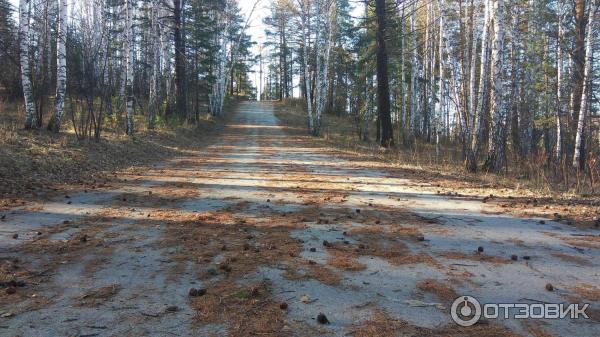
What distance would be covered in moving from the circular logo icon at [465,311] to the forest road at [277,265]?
0.09 meters

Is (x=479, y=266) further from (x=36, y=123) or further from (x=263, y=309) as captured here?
(x=36, y=123)

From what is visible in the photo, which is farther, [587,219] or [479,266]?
[587,219]

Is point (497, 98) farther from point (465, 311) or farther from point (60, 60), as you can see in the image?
point (60, 60)

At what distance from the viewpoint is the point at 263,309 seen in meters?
3.05

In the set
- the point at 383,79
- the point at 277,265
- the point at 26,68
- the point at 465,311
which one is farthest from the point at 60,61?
the point at 465,311

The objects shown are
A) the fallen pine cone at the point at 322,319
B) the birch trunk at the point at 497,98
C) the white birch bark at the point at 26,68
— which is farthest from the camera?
the white birch bark at the point at 26,68

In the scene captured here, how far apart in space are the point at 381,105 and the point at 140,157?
1074cm

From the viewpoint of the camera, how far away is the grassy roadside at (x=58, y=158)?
770 centimetres

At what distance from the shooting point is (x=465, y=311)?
9.91 feet

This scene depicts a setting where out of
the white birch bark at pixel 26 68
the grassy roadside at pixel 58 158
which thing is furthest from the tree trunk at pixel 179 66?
the white birch bark at pixel 26 68

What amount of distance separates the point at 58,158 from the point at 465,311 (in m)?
10.0

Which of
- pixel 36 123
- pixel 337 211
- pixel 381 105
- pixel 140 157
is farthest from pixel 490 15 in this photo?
pixel 36 123

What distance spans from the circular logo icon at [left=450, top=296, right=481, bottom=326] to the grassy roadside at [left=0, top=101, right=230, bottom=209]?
21.2 feet

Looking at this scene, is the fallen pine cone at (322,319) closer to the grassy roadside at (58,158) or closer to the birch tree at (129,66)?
the grassy roadside at (58,158)
